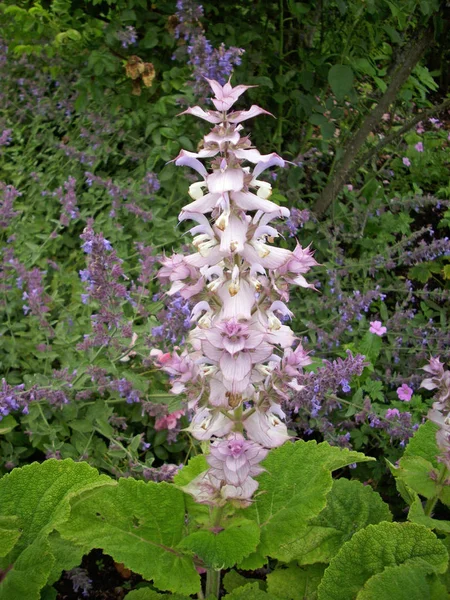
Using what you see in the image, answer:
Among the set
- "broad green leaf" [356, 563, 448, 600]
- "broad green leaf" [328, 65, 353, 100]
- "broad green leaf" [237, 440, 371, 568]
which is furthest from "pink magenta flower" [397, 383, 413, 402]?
"broad green leaf" [328, 65, 353, 100]

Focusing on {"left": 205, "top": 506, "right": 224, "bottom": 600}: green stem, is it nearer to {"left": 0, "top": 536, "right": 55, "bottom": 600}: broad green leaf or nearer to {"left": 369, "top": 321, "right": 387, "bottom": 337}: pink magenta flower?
{"left": 0, "top": 536, "right": 55, "bottom": 600}: broad green leaf

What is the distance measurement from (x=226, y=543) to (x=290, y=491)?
9.4 inches

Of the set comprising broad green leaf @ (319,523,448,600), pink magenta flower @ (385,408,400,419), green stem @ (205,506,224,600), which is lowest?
pink magenta flower @ (385,408,400,419)

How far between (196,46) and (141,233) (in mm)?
941

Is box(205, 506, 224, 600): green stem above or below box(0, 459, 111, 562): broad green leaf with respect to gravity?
below

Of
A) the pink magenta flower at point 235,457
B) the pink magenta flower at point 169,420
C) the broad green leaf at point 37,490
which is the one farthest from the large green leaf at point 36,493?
the pink magenta flower at point 169,420

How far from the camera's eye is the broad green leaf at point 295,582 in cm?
166

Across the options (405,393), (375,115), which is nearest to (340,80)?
(375,115)

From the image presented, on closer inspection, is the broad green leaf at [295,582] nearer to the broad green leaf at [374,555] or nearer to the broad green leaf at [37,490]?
the broad green leaf at [374,555]

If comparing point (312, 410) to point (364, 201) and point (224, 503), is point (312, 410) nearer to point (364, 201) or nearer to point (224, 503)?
point (224, 503)

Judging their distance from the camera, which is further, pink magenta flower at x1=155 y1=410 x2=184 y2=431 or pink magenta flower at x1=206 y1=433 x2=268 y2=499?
pink magenta flower at x1=155 y1=410 x2=184 y2=431

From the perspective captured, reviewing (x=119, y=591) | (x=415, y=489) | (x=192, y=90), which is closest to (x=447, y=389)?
(x=415, y=489)

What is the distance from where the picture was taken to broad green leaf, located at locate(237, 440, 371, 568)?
1422 mm

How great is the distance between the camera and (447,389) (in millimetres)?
1629
